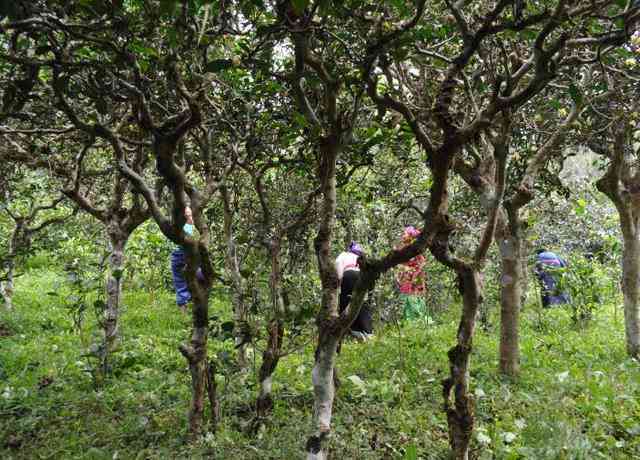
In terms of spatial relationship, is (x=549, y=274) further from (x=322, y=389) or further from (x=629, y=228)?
(x=322, y=389)

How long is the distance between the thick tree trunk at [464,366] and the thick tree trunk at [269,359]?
112 cm

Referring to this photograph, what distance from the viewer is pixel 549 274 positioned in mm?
7453

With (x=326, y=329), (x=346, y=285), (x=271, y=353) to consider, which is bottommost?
(x=271, y=353)

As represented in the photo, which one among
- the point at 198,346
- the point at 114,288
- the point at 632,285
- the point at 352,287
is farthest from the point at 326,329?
the point at 352,287

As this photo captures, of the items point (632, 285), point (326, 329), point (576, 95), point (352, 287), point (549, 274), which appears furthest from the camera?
point (549, 274)

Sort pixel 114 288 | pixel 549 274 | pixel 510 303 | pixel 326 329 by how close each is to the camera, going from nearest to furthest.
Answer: pixel 326 329 → pixel 510 303 → pixel 114 288 → pixel 549 274

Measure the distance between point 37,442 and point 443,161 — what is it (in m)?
3.48

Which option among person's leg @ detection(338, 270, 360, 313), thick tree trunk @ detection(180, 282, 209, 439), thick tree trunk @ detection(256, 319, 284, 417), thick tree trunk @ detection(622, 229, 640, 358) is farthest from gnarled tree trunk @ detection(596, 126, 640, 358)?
thick tree trunk @ detection(180, 282, 209, 439)

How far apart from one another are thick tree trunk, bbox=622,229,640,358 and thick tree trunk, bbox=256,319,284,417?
4069 mm

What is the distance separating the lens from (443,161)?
8.23 feet

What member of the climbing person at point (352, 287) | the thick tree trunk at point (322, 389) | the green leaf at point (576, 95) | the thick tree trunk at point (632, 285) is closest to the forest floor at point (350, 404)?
the thick tree trunk at point (632, 285)

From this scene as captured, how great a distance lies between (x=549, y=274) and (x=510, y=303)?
9.13ft

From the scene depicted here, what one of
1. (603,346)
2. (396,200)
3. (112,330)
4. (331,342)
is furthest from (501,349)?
(112,330)

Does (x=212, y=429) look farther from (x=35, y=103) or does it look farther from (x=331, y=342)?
(x=35, y=103)
